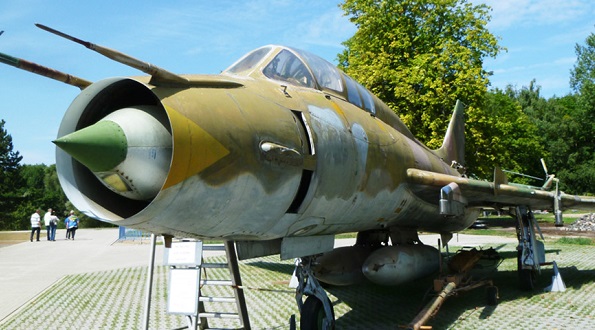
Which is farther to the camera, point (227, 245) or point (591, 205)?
point (591, 205)

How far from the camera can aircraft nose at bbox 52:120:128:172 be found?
3242 millimetres

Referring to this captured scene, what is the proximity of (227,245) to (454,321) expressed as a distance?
3.56 metres

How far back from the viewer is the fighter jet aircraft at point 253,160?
3459 millimetres

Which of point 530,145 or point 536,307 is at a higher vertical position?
point 530,145

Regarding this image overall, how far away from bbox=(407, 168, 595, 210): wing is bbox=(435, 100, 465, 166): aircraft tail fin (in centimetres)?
167

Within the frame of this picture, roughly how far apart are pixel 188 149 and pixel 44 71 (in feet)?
4.29

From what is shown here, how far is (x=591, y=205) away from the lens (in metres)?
10.9

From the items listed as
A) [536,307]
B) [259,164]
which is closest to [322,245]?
[259,164]

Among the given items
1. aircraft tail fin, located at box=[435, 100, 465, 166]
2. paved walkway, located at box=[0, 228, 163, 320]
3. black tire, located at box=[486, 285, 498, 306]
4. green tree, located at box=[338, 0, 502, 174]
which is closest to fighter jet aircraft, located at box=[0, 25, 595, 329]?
black tire, located at box=[486, 285, 498, 306]

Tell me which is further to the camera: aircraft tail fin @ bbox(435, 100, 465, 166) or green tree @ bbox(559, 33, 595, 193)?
green tree @ bbox(559, 33, 595, 193)

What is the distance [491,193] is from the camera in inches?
320

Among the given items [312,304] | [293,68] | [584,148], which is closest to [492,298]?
[312,304]

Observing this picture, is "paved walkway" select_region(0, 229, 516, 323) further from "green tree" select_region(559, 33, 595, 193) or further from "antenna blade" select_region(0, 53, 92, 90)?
"green tree" select_region(559, 33, 595, 193)

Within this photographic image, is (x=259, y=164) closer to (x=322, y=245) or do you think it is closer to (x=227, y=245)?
(x=322, y=245)
